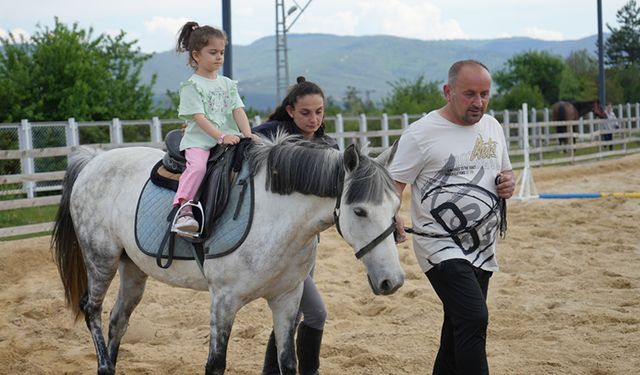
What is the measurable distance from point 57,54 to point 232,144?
13584mm

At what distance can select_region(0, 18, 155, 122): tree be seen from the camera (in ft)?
52.0

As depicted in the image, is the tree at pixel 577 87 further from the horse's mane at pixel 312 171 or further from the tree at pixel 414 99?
the horse's mane at pixel 312 171

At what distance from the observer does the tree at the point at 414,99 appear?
28.7m

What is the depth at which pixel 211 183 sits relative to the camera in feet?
12.8

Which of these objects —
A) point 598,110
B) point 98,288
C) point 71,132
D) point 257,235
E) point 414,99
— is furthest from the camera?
point 414,99

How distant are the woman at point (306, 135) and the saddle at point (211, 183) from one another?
37cm

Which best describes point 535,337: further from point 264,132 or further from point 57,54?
point 57,54

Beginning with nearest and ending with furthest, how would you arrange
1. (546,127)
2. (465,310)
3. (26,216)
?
(465,310) < (26,216) < (546,127)

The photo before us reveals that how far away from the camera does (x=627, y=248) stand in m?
7.99

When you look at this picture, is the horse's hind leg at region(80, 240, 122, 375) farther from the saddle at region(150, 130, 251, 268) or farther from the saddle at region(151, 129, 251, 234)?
the saddle at region(151, 129, 251, 234)

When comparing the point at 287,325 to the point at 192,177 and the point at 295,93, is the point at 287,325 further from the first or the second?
the point at 295,93

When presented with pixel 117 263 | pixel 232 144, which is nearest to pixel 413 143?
pixel 232 144

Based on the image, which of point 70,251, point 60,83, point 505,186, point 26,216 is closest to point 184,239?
point 70,251

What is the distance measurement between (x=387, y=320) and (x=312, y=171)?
2.58 meters
